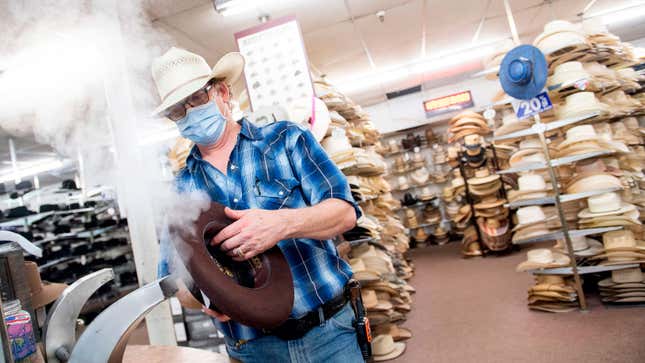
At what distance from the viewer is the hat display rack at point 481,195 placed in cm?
611

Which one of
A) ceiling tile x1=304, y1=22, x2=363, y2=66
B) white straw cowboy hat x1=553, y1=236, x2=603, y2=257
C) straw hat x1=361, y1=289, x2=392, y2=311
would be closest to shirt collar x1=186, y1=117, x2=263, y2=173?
straw hat x1=361, y1=289, x2=392, y2=311

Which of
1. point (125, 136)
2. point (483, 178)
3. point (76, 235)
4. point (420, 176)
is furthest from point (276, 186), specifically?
point (420, 176)

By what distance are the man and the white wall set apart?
26.8 ft

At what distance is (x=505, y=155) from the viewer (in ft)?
21.9

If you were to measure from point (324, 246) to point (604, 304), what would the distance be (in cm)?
337

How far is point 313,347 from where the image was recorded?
1.22 meters

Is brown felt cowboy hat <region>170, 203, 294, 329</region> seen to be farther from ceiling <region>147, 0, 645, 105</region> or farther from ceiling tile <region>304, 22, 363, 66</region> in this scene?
ceiling tile <region>304, 22, 363, 66</region>

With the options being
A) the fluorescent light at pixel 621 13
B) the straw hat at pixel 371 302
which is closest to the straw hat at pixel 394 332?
the straw hat at pixel 371 302

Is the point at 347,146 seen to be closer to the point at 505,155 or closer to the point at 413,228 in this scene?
the point at 505,155

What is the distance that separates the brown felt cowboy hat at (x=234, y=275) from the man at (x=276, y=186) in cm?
19

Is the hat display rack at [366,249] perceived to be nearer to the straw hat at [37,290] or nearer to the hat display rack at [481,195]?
the straw hat at [37,290]

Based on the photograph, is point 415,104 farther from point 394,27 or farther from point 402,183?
point 394,27

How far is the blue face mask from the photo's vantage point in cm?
133

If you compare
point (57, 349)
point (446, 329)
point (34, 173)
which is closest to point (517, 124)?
point (446, 329)
